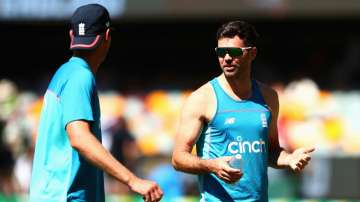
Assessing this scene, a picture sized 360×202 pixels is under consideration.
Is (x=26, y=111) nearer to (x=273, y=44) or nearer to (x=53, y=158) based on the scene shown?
(x=273, y=44)

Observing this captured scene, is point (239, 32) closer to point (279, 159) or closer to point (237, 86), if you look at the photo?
point (237, 86)

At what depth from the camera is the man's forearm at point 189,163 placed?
19.3 ft

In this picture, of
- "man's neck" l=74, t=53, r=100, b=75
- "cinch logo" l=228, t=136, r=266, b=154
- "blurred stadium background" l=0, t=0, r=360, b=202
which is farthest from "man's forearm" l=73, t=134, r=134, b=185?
"blurred stadium background" l=0, t=0, r=360, b=202

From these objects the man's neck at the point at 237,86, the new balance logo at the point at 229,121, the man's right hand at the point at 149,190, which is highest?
the man's neck at the point at 237,86

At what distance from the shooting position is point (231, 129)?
6137mm

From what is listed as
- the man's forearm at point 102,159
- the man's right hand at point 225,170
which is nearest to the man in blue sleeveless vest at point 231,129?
the man's right hand at point 225,170

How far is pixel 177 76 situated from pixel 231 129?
1120cm

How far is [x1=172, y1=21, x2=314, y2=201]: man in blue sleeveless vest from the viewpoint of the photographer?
6098 millimetres

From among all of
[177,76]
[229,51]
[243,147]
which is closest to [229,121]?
[243,147]

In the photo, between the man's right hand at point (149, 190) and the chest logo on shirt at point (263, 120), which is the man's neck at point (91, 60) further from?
the chest logo on shirt at point (263, 120)

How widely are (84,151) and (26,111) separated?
39.2 feet

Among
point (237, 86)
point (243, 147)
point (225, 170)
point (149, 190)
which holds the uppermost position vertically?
point (237, 86)

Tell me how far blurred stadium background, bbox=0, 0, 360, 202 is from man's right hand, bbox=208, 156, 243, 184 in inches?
294

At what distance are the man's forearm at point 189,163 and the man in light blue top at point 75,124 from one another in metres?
0.63
